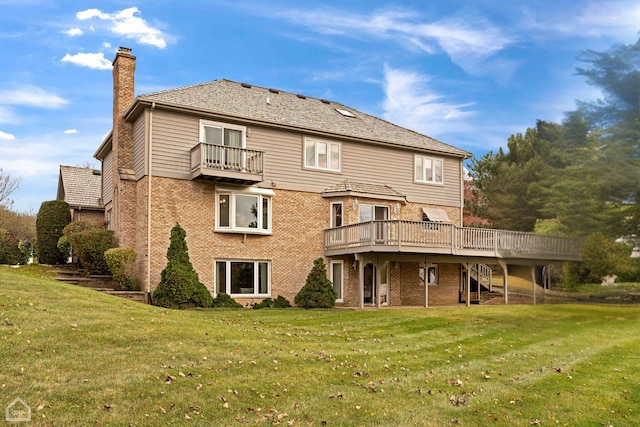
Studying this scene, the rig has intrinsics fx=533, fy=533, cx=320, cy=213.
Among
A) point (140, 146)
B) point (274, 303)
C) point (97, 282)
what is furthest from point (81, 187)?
point (274, 303)

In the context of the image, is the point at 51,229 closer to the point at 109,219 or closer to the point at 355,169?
the point at 109,219

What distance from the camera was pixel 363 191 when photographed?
71.8 feet

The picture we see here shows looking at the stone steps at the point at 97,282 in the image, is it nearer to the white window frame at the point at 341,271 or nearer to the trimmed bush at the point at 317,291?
the trimmed bush at the point at 317,291

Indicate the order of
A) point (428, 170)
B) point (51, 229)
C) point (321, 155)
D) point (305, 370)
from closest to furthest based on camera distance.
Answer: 1. point (305, 370)
2. point (321, 155)
3. point (51, 229)
4. point (428, 170)

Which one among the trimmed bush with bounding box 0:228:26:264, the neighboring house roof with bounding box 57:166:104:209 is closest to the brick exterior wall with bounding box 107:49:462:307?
the neighboring house roof with bounding box 57:166:104:209

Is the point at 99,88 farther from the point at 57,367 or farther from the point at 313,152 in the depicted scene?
the point at 57,367

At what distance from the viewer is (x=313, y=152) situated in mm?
21922

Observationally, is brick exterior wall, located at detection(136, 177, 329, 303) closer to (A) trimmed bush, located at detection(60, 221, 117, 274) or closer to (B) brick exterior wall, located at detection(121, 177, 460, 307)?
(B) brick exterior wall, located at detection(121, 177, 460, 307)

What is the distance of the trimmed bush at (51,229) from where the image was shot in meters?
24.0

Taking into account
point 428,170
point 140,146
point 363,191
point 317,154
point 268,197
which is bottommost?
point 268,197

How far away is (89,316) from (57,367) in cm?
327

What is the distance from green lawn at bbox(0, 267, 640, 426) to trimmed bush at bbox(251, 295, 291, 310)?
6795 millimetres

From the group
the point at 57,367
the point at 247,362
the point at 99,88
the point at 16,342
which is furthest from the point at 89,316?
the point at 99,88

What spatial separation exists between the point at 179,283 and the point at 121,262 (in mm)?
2639
